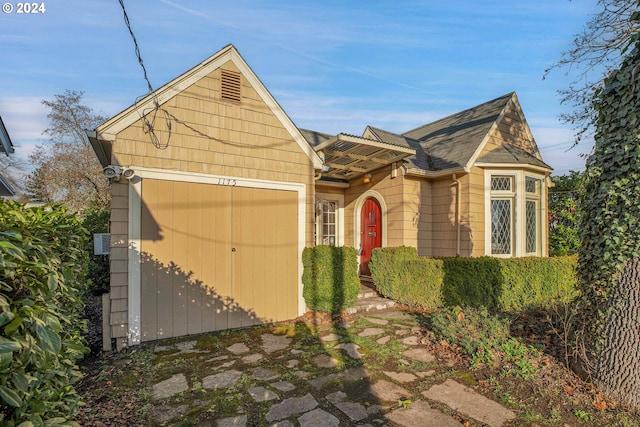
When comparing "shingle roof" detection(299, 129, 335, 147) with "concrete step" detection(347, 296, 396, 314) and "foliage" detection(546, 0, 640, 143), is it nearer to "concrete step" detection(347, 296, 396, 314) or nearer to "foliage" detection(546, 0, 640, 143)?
"concrete step" detection(347, 296, 396, 314)

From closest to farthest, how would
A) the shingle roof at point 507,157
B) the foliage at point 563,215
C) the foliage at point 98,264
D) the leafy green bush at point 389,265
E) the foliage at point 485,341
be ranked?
the foliage at point 485,341, the foliage at point 98,264, the leafy green bush at point 389,265, the shingle roof at point 507,157, the foliage at point 563,215

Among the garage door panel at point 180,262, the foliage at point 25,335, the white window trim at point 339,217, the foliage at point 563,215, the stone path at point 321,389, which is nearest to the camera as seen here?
the foliage at point 25,335

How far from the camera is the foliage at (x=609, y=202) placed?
2814mm

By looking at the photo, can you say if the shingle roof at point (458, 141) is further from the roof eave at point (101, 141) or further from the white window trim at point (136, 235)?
the roof eave at point (101, 141)

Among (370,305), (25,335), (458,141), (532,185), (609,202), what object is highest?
(458,141)

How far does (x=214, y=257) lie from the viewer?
4.93 meters

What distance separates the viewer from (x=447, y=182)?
25.7 ft

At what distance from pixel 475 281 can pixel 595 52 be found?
6.62 metres

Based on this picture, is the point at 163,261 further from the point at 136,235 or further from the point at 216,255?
the point at 216,255

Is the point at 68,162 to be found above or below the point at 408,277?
above

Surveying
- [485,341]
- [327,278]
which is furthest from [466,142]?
[485,341]

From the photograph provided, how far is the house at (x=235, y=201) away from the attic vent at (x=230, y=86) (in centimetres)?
2

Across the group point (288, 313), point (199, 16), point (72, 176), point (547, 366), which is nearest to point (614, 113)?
point (547, 366)

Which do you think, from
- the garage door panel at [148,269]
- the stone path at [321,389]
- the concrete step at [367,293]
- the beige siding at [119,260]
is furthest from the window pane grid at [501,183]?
the beige siding at [119,260]
